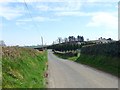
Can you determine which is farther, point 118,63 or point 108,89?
point 118,63

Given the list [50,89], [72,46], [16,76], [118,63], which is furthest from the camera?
[72,46]

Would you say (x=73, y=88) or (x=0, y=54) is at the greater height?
(x=0, y=54)

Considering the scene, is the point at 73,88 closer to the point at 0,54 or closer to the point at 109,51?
the point at 0,54

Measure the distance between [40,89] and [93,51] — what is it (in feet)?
120

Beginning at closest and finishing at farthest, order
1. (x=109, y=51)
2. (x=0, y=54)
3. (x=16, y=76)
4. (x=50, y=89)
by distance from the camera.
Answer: (x=16, y=76) < (x=0, y=54) < (x=50, y=89) < (x=109, y=51)

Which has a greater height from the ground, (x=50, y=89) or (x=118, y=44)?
(x=118, y=44)

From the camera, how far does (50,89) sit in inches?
789

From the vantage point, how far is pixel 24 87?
16.1 m

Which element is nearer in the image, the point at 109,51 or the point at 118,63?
the point at 118,63

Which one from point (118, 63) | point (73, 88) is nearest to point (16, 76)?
point (73, 88)

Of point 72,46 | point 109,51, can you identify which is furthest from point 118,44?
point 72,46

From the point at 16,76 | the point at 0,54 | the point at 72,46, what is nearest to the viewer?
the point at 16,76

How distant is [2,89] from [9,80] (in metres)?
1.50

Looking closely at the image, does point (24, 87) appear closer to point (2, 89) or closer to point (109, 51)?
point (2, 89)
